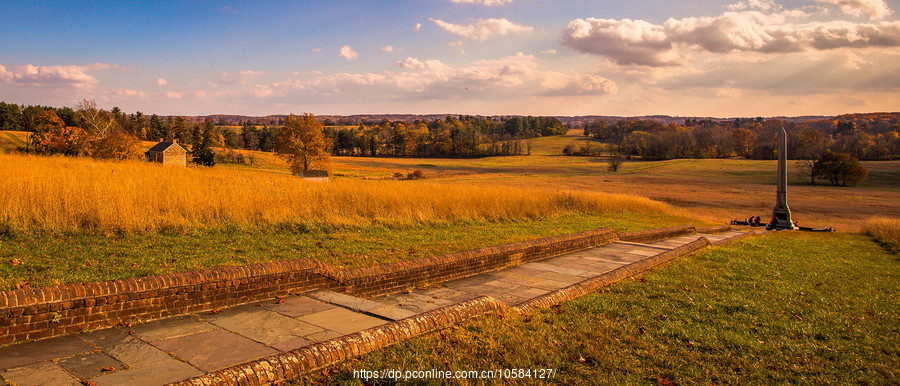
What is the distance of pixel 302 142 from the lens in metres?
51.0

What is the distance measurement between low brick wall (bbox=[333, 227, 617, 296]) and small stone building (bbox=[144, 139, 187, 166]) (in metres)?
46.1

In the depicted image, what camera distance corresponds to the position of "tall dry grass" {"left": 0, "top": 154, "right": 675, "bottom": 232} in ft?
29.6

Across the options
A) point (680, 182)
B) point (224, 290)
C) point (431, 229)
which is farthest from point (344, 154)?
point (224, 290)

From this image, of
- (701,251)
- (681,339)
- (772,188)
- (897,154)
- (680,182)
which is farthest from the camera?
(897,154)

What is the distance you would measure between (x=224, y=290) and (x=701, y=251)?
36.8 feet

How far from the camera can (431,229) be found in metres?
13.9

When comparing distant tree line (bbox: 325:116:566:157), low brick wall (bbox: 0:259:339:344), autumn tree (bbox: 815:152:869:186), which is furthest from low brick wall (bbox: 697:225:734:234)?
distant tree line (bbox: 325:116:566:157)

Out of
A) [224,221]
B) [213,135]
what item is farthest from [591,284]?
[213,135]

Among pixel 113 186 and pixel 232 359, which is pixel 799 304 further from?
pixel 113 186

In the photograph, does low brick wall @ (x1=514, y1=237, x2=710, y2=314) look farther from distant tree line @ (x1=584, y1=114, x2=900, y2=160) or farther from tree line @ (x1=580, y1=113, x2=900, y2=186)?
distant tree line @ (x1=584, y1=114, x2=900, y2=160)

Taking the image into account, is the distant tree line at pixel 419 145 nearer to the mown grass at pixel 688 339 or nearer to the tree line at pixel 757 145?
the tree line at pixel 757 145

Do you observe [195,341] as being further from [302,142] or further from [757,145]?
[757,145]

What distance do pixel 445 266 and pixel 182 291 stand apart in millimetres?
4140

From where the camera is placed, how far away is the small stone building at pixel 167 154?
161 ft
